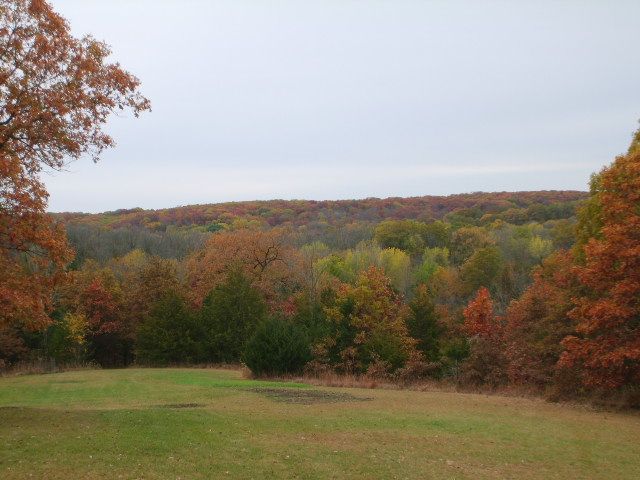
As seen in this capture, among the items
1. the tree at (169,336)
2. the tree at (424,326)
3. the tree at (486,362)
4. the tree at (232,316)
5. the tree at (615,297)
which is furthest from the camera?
the tree at (169,336)

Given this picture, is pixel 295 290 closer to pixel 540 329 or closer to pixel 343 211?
pixel 540 329

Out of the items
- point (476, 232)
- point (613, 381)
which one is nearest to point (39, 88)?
point (613, 381)

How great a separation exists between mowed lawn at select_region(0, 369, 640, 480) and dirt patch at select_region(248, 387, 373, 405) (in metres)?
0.32

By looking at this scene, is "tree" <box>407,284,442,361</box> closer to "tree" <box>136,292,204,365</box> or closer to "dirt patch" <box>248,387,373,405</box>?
"tree" <box>136,292,204,365</box>

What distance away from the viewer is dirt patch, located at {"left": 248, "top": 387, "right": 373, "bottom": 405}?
22147mm

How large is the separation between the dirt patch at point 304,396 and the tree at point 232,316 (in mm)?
23271

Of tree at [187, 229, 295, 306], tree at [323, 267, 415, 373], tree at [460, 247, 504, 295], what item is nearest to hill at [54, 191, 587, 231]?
tree at [460, 247, 504, 295]

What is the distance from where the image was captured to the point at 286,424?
15922 millimetres

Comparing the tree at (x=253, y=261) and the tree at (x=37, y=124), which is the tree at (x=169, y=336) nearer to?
the tree at (x=253, y=261)

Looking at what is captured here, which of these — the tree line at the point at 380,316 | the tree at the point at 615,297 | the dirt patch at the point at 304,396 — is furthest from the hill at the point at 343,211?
the tree at the point at 615,297

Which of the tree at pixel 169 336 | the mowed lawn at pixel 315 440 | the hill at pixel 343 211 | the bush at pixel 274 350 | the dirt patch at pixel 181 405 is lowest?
the tree at pixel 169 336

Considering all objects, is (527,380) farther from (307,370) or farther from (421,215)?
(421,215)

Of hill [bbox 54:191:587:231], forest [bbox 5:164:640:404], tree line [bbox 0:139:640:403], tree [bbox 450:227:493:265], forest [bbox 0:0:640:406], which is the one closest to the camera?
forest [bbox 0:0:640:406]

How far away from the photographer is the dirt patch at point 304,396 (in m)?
22.1
